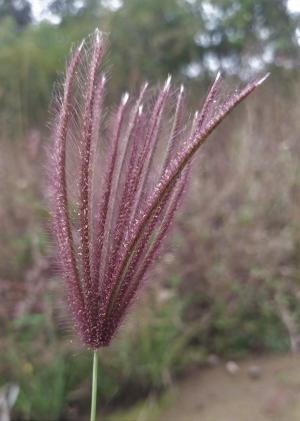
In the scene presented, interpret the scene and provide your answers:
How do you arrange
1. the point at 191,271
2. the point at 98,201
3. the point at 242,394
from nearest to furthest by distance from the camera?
the point at 98,201, the point at 242,394, the point at 191,271

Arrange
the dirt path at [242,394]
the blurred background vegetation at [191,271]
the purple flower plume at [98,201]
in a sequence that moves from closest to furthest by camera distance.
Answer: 1. the purple flower plume at [98,201]
2. the blurred background vegetation at [191,271]
3. the dirt path at [242,394]

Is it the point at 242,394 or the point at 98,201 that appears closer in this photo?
the point at 98,201

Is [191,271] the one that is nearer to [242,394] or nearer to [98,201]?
[242,394]

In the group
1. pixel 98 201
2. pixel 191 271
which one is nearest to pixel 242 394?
pixel 191 271

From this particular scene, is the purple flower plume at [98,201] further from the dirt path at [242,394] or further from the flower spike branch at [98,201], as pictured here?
the dirt path at [242,394]

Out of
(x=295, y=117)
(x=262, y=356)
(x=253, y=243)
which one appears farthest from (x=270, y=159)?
(x=262, y=356)

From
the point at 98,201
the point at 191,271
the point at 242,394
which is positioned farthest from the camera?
the point at 191,271

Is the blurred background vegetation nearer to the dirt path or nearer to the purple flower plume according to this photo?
the dirt path

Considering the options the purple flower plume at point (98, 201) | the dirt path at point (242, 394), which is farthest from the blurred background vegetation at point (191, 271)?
the purple flower plume at point (98, 201)

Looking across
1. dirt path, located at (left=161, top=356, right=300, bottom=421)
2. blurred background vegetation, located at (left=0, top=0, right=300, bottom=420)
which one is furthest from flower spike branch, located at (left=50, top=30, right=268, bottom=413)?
dirt path, located at (left=161, top=356, right=300, bottom=421)
